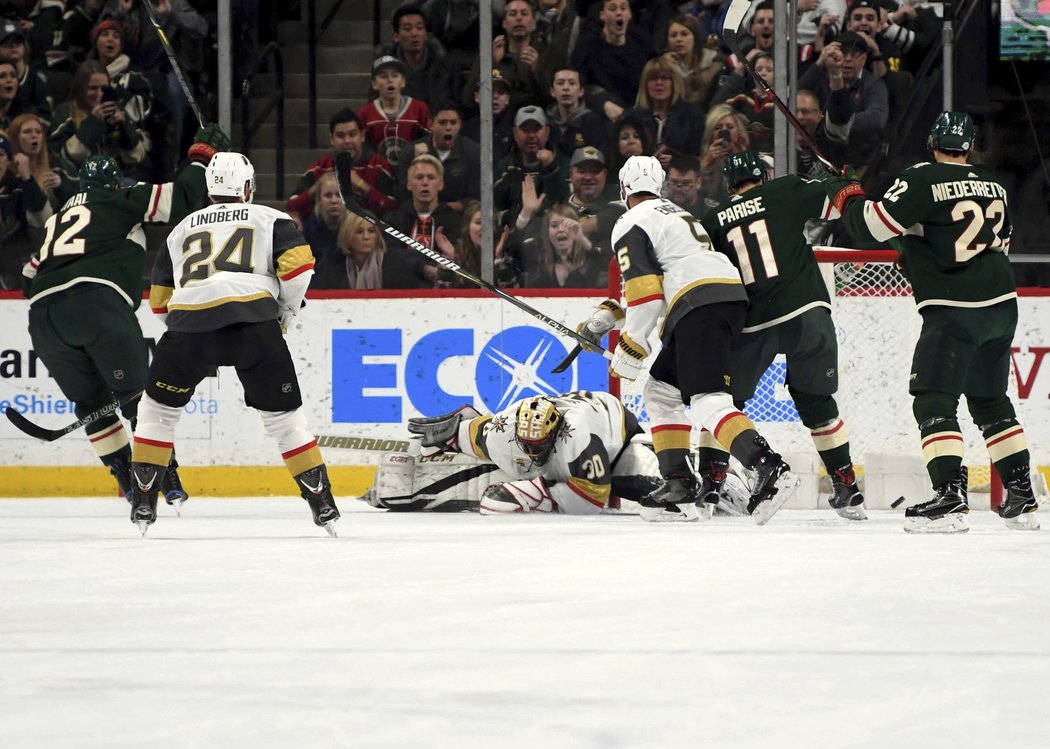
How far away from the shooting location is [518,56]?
7840 millimetres

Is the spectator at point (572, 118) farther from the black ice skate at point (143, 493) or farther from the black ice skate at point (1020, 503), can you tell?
the black ice skate at point (143, 493)

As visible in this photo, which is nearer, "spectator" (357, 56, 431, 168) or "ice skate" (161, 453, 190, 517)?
"ice skate" (161, 453, 190, 517)

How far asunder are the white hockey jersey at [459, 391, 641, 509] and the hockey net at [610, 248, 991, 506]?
61 cm

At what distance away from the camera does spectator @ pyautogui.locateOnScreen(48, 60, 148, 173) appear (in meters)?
7.71

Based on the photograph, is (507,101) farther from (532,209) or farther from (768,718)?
(768,718)

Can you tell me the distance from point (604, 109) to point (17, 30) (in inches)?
127

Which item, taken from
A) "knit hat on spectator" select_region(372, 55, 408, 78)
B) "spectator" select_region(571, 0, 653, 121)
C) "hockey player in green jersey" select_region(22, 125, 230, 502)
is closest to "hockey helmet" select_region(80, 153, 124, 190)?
"hockey player in green jersey" select_region(22, 125, 230, 502)

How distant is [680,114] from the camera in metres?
7.58

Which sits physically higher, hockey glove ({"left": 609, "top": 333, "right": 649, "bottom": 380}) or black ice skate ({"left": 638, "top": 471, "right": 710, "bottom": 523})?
hockey glove ({"left": 609, "top": 333, "right": 649, "bottom": 380})

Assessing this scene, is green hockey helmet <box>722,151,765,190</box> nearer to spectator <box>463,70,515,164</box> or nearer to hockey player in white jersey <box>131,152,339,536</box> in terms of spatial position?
hockey player in white jersey <box>131,152,339,536</box>

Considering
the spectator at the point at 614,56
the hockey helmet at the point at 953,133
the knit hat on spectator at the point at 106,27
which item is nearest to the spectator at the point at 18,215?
the knit hat on spectator at the point at 106,27

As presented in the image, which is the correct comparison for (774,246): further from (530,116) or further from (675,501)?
(530,116)

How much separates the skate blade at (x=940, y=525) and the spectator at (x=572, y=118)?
3853 millimetres

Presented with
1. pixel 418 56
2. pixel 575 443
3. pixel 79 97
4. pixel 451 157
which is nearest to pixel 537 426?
pixel 575 443
